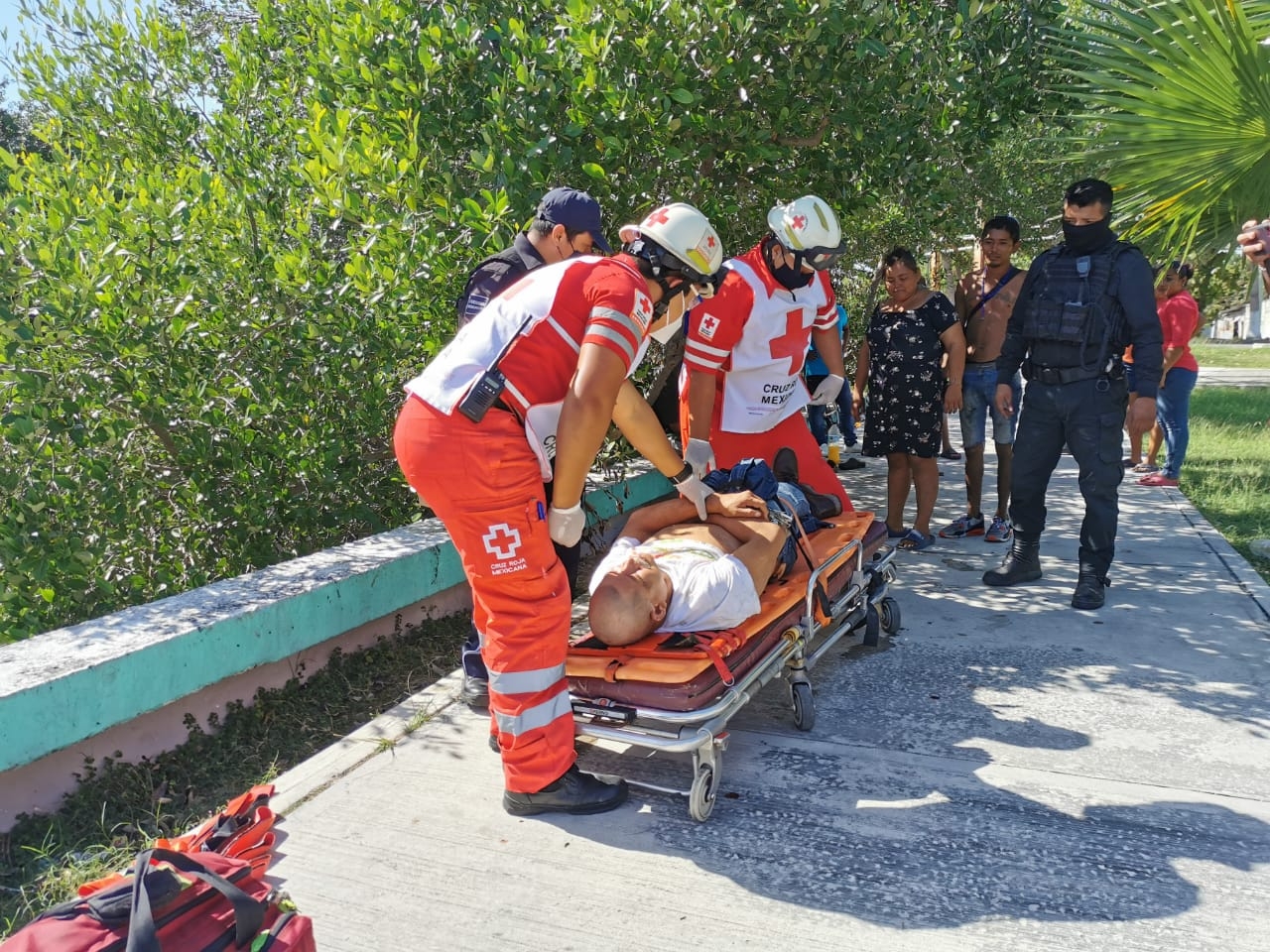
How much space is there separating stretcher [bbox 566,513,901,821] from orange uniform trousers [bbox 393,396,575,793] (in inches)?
5.8

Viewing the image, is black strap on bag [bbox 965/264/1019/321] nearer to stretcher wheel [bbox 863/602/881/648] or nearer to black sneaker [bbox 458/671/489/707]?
stretcher wheel [bbox 863/602/881/648]

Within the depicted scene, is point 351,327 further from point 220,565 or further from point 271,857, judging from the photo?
point 271,857

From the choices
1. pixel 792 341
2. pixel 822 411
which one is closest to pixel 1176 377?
pixel 822 411

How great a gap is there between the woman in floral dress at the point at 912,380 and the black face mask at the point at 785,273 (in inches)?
63.2

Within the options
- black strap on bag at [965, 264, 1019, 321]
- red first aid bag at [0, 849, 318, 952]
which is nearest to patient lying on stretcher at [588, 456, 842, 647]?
red first aid bag at [0, 849, 318, 952]

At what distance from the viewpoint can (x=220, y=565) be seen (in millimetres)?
4328

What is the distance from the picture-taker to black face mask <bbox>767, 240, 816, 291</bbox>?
14.6ft

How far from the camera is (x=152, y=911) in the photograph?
1.80 meters

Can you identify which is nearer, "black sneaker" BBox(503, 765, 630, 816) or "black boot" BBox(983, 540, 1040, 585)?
"black sneaker" BBox(503, 765, 630, 816)

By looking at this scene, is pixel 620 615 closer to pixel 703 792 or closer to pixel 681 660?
pixel 681 660

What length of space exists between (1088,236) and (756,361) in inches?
70.2

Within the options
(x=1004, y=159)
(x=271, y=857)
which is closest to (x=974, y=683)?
(x=271, y=857)

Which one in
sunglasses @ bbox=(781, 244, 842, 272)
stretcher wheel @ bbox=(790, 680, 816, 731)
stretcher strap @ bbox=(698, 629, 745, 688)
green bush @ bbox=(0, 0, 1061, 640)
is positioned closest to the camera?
stretcher strap @ bbox=(698, 629, 745, 688)

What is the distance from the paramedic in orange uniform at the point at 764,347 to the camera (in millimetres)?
4336
